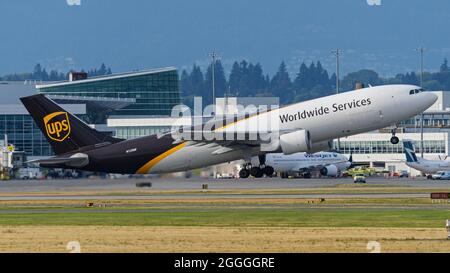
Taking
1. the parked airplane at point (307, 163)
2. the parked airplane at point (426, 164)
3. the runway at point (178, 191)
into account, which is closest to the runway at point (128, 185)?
the runway at point (178, 191)

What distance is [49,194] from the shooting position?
3642 inches

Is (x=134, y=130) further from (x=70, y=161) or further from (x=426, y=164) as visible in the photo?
(x=70, y=161)

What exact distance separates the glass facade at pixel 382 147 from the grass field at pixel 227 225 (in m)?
107

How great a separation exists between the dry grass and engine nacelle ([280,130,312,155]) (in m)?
30.0

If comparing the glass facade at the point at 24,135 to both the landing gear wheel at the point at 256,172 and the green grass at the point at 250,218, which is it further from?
the green grass at the point at 250,218

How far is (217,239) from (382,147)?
13864cm

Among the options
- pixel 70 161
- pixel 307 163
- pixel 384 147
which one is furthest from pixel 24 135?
pixel 70 161

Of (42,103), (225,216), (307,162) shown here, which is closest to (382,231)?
(225,216)

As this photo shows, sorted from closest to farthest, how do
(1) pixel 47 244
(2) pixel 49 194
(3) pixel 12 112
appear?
(1) pixel 47 244 → (2) pixel 49 194 → (3) pixel 12 112

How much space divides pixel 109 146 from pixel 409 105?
2220cm

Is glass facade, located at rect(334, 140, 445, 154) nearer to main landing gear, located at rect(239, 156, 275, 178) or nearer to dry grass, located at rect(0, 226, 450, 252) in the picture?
main landing gear, located at rect(239, 156, 275, 178)
